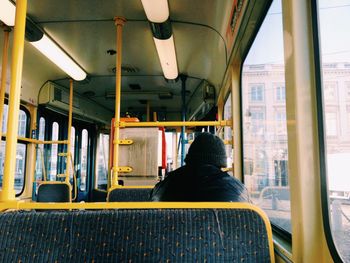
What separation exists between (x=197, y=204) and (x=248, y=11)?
1383 millimetres

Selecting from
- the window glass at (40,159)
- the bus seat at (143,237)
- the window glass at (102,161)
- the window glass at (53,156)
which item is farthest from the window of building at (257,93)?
the window glass at (102,161)

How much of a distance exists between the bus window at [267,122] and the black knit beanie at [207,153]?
315 mm

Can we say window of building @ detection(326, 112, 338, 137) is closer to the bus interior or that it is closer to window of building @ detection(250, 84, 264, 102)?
the bus interior

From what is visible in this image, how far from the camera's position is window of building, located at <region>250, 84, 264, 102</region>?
7.32 feet

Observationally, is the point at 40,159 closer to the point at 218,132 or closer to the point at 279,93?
the point at 218,132

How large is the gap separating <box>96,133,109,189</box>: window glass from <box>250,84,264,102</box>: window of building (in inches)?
263

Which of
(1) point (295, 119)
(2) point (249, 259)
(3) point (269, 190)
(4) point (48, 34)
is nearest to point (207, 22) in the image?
(4) point (48, 34)

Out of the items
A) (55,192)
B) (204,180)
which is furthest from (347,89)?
(55,192)

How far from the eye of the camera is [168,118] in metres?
8.75

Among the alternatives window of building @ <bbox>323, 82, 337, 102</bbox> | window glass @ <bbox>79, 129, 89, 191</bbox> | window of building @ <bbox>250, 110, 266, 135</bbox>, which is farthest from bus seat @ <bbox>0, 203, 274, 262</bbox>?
window glass @ <bbox>79, 129, 89, 191</bbox>

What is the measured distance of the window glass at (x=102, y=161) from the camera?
8.73m

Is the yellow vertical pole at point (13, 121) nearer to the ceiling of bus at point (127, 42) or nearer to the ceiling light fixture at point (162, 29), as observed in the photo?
the ceiling light fixture at point (162, 29)

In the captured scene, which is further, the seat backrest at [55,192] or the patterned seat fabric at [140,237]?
the seat backrest at [55,192]

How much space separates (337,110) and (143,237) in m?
0.80
